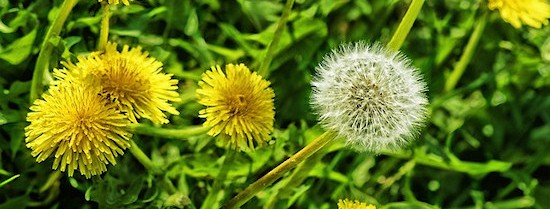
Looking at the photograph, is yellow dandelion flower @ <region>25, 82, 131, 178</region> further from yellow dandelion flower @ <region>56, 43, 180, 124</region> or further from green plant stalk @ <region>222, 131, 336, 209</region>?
green plant stalk @ <region>222, 131, 336, 209</region>

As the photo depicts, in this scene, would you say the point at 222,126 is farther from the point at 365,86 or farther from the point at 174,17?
the point at 174,17

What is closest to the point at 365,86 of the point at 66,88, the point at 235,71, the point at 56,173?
the point at 235,71

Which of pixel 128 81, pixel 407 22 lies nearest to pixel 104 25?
pixel 128 81

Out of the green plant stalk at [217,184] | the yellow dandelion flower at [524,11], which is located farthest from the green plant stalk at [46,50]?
the yellow dandelion flower at [524,11]

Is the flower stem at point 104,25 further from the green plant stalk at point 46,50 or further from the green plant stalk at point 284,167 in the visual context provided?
the green plant stalk at point 284,167

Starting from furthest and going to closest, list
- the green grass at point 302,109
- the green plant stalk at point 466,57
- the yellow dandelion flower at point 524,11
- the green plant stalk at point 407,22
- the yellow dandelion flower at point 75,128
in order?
the green plant stalk at point 466,57, the yellow dandelion flower at point 524,11, the green grass at point 302,109, the green plant stalk at point 407,22, the yellow dandelion flower at point 75,128

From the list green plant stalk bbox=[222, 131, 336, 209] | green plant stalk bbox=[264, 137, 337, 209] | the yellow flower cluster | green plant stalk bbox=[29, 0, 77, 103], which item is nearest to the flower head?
green plant stalk bbox=[222, 131, 336, 209]

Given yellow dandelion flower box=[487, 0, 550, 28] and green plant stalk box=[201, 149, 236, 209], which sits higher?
green plant stalk box=[201, 149, 236, 209]
